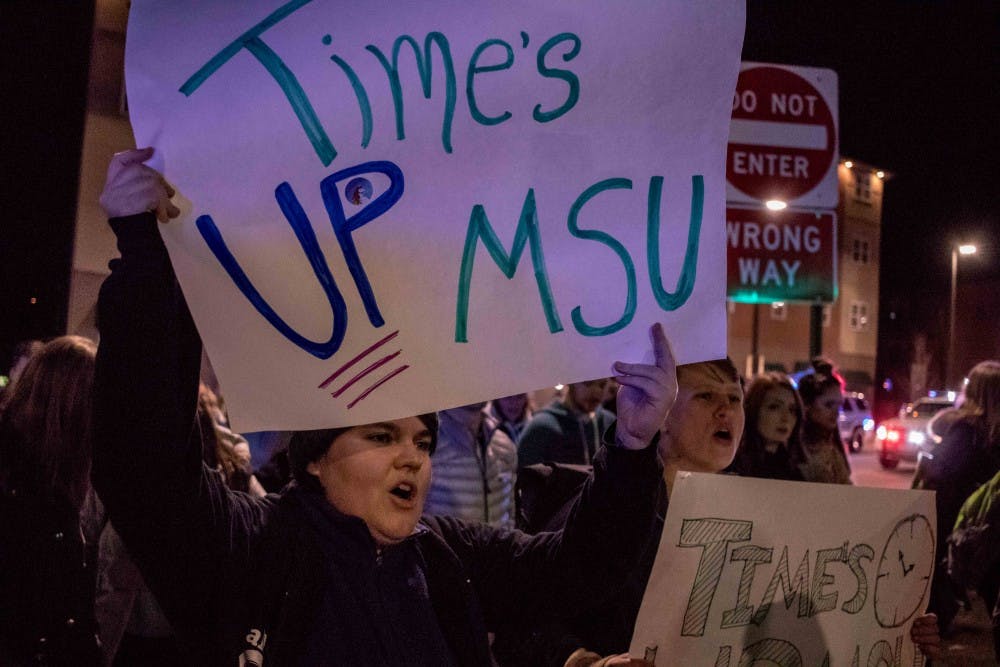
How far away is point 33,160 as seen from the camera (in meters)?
22.0

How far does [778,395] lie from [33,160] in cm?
2175

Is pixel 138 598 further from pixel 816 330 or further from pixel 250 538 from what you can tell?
pixel 816 330

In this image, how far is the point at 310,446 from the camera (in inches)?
73.4

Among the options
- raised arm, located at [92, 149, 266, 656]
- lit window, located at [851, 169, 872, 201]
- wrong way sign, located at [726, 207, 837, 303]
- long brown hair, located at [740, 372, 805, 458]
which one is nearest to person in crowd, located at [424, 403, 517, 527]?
long brown hair, located at [740, 372, 805, 458]

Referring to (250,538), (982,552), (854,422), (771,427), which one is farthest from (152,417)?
(854,422)

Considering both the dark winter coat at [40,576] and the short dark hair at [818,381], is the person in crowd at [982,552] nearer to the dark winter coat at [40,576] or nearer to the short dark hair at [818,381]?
the short dark hair at [818,381]

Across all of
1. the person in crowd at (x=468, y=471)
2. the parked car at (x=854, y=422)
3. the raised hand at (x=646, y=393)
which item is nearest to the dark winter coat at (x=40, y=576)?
the raised hand at (x=646, y=393)

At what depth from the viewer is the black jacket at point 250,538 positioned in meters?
1.49

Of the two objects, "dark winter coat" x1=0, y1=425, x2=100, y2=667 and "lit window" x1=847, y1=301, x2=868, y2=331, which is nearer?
"dark winter coat" x1=0, y1=425, x2=100, y2=667

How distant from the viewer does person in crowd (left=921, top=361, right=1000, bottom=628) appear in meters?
4.54

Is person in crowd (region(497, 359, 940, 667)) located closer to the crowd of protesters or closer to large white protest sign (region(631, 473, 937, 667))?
the crowd of protesters

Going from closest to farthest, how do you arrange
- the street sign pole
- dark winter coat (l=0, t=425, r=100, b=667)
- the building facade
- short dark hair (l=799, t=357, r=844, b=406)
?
dark winter coat (l=0, t=425, r=100, b=667) → the street sign pole → short dark hair (l=799, t=357, r=844, b=406) → the building facade

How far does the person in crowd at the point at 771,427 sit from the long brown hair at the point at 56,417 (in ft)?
9.25

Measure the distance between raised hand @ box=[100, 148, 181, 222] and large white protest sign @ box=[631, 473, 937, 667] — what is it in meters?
1.21
